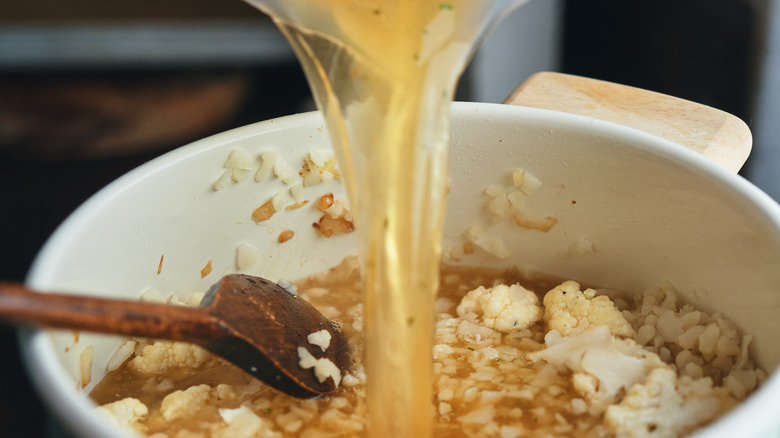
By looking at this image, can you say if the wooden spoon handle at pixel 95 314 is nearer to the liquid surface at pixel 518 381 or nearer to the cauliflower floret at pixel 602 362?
the liquid surface at pixel 518 381

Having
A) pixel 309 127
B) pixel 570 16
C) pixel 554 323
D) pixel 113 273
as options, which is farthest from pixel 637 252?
pixel 570 16

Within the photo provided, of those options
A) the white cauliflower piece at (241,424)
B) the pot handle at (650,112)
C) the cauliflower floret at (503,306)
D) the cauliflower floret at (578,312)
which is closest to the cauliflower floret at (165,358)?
the white cauliflower piece at (241,424)

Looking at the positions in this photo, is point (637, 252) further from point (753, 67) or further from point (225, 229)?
point (753, 67)

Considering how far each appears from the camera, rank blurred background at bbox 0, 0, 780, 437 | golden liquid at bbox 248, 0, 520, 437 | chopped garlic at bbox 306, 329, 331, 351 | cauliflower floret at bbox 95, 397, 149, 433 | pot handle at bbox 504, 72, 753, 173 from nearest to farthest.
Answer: golden liquid at bbox 248, 0, 520, 437, cauliflower floret at bbox 95, 397, 149, 433, chopped garlic at bbox 306, 329, 331, 351, pot handle at bbox 504, 72, 753, 173, blurred background at bbox 0, 0, 780, 437

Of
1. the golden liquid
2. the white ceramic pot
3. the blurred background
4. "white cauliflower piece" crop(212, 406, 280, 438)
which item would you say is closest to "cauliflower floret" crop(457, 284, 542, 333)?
the white ceramic pot

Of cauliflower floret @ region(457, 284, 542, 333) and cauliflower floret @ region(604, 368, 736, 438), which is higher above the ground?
cauliflower floret @ region(604, 368, 736, 438)

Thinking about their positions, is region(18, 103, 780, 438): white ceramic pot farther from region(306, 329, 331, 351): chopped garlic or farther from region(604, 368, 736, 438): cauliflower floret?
region(306, 329, 331, 351): chopped garlic

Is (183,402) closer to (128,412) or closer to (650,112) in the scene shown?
(128,412)
